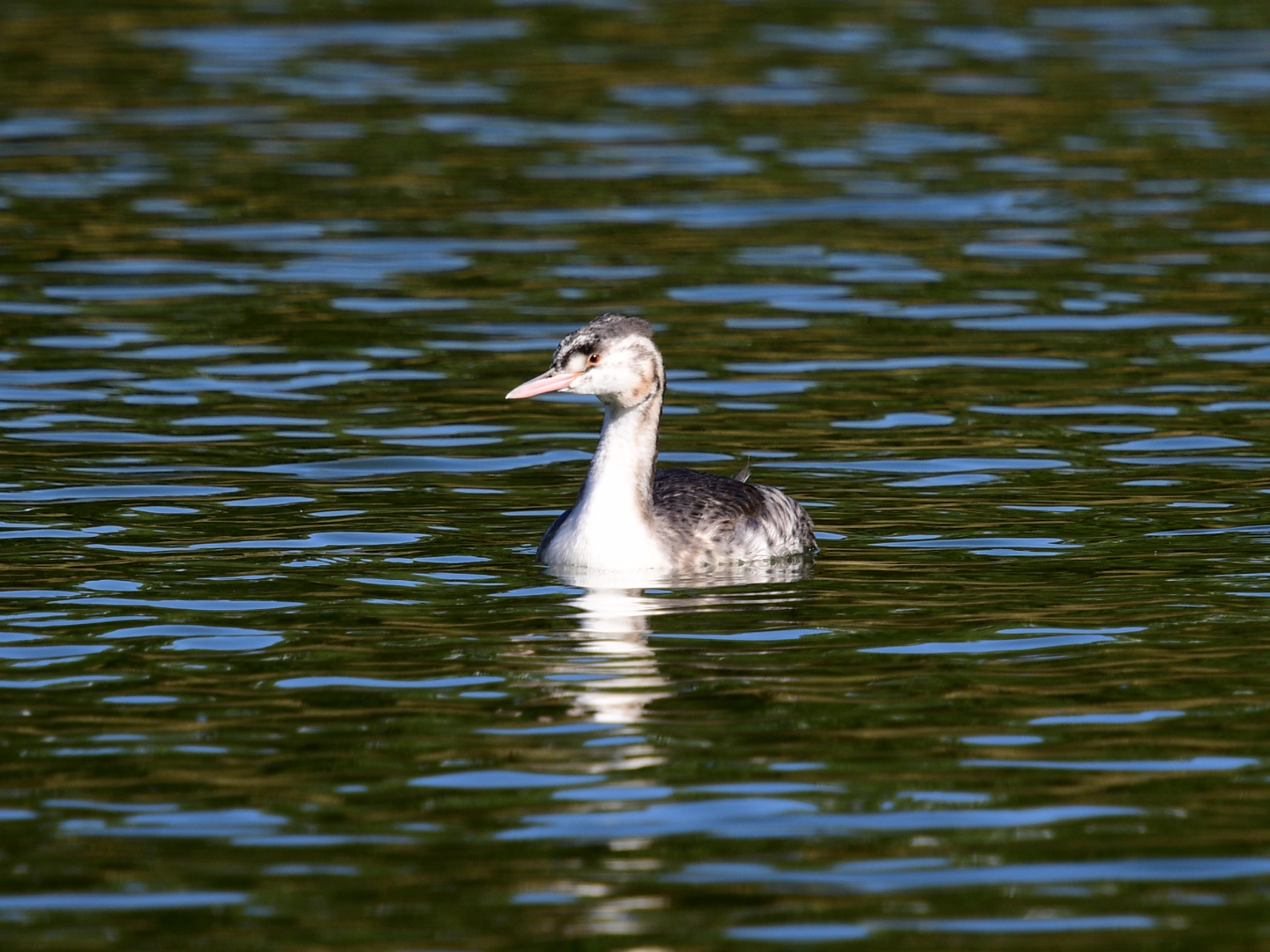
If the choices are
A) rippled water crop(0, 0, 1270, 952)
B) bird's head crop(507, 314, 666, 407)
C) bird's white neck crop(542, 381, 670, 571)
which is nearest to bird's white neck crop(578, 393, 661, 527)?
bird's white neck crop(542, 381, 670, 571)

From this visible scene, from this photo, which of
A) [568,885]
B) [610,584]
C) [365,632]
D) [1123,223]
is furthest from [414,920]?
[1123,223]

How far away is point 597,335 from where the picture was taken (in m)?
12.9

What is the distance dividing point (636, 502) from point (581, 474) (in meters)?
2.96

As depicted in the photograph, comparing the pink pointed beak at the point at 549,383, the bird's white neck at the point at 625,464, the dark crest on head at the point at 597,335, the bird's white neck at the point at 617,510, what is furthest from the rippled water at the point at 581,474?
the dark crest on head at the point at 597,335

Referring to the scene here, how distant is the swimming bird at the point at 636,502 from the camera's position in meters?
12.8

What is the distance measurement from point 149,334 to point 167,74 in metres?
11.7

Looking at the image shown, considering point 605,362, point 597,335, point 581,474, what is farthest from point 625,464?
point 581,474

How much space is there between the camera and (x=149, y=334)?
19516 mm

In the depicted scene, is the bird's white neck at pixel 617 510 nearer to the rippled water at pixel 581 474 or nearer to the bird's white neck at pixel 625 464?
the bird's white neck at pixel 625 464

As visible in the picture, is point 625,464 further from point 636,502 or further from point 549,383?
point 549,383

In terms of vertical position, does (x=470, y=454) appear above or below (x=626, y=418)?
below

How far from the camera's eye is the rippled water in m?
8.26

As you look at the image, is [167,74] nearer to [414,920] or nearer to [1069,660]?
[1069,660]

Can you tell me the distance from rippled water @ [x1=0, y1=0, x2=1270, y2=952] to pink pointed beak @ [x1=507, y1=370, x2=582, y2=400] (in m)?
1.01
